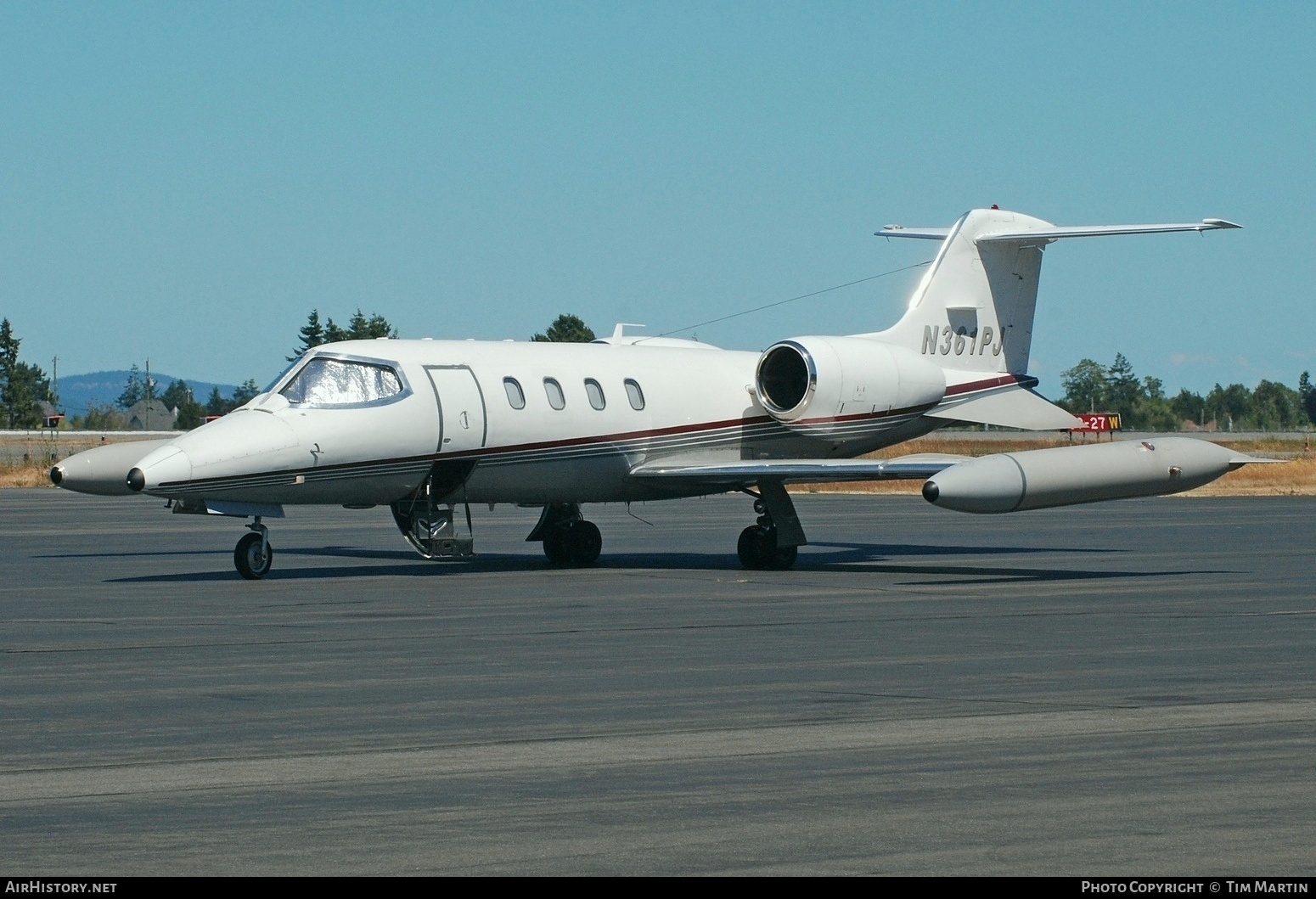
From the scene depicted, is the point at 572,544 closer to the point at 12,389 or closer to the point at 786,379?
the point at 786,379

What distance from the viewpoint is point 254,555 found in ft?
71.2

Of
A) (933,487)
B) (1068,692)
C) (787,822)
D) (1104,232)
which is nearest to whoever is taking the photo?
(787,822)

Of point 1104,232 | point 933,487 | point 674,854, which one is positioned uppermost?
point 1104,232

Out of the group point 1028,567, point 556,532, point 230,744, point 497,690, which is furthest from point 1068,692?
point 556,532

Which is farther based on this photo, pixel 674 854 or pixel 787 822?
pixel 787 822

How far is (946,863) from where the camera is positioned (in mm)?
6867

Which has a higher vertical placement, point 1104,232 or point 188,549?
point 1104,232

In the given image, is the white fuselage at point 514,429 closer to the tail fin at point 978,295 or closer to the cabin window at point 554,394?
the cabin window at point 554,394

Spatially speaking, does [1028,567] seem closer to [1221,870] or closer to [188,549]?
[188,549]

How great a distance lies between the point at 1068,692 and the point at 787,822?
4.61 m

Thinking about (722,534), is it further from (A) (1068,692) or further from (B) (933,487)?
(A) (1068,692)

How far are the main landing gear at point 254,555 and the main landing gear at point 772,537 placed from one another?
6.32m

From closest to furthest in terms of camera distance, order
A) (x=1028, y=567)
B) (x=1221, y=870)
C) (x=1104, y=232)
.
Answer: (x=1221, y=870) < (x=1028, y=567) < (x=1104, y=232)

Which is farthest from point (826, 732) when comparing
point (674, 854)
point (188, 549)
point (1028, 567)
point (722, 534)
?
point (722, 534)
